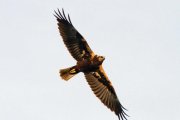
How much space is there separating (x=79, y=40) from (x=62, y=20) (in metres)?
0.95

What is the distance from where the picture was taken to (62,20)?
17.5m

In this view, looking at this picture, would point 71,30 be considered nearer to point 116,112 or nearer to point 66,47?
point 66,47

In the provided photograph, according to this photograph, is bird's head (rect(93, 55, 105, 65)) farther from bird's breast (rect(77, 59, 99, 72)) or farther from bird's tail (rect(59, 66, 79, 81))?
bird's tail (rect(59, 66, 79, 81))

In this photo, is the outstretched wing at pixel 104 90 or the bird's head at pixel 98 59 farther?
the outstretched wing at pixel 104 90

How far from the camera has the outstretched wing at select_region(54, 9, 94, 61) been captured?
17.0 metres

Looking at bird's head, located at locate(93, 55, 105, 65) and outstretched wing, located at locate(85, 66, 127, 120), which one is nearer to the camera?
bird's head, located at locate(93, 55, 105, 65)

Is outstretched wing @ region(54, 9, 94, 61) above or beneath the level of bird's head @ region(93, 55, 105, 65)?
above

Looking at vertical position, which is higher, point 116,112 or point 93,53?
point 93,53

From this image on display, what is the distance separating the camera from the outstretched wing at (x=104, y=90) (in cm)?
1756

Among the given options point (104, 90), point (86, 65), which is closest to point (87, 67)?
point (86, 65)

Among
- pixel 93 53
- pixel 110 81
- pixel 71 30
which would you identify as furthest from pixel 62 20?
pixel 110 81

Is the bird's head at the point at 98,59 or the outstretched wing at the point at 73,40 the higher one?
the outstretched wing at the point at 73,40

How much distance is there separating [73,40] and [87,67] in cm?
125

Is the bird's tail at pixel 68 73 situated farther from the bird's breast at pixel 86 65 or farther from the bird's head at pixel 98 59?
the bird's head at pixel 98 59
